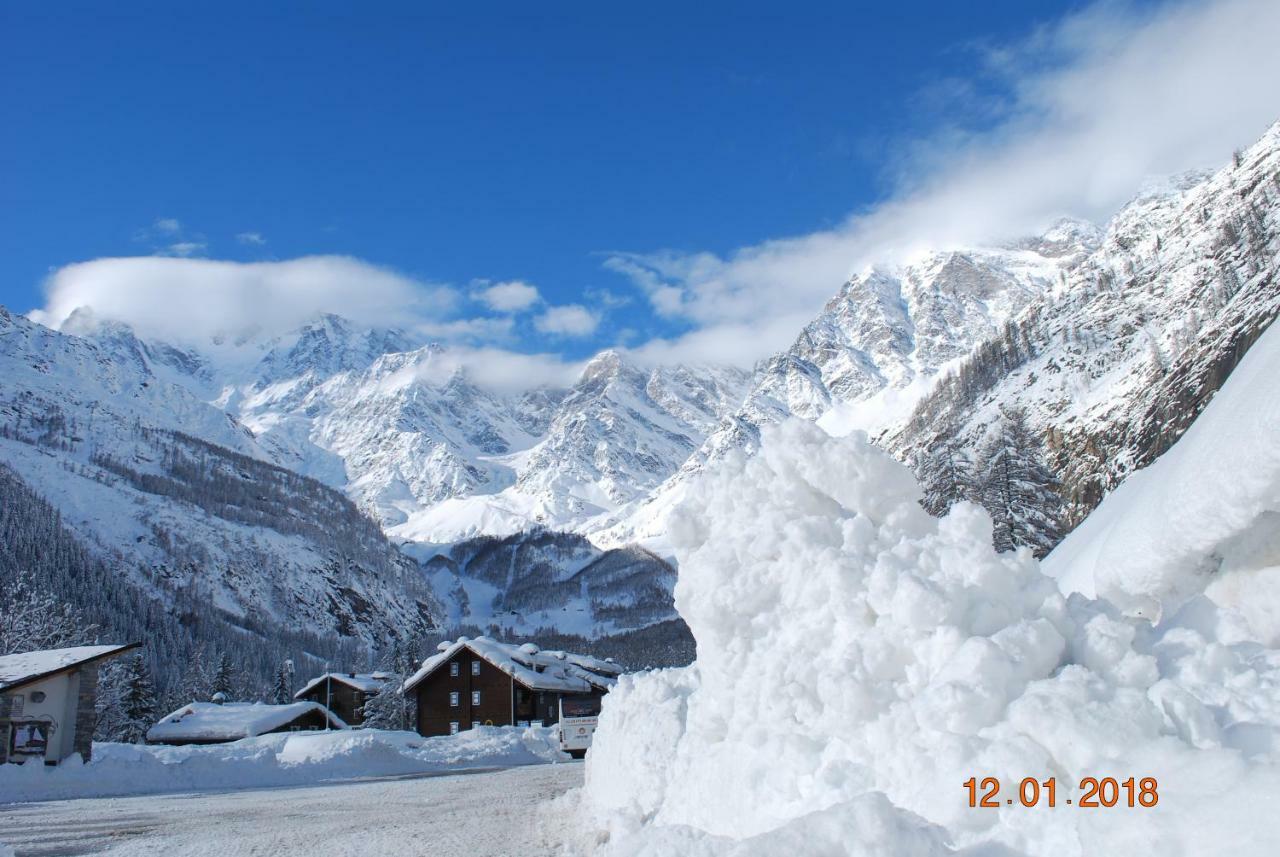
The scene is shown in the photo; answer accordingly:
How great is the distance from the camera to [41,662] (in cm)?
2591

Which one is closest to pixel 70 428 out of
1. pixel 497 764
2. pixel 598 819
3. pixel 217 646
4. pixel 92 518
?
pixel 92 518

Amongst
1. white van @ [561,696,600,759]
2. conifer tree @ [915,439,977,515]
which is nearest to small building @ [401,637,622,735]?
white van @ [561,696,600,759]

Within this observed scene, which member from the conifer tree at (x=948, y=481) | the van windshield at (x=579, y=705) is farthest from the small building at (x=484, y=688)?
the conifer tree at (x=948, y=481)

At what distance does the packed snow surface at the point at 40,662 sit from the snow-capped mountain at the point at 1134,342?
47079mm

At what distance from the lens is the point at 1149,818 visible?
147 inches

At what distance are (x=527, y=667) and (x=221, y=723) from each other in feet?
52.8

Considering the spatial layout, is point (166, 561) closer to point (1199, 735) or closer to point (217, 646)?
point (217, 646)

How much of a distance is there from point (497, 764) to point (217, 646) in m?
84.0

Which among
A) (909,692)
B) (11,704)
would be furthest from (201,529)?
(909,692)

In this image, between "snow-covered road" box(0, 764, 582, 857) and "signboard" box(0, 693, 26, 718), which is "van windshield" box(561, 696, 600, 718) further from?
"snow-covered road" box(0, 764, 582, 857)

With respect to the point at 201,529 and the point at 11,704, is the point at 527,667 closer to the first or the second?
the point at 11,704

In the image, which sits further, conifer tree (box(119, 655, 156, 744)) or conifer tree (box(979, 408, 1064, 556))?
conifer tree (box(119, 655, 156, 744))

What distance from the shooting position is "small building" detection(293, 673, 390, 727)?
59.9m
